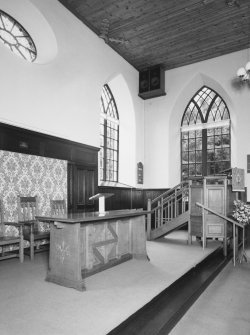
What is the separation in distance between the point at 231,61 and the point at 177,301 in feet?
25.4

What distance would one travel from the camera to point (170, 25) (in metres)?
7.41

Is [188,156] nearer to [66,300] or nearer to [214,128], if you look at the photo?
[214,128]

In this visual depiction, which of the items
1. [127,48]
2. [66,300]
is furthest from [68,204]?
[127,48]

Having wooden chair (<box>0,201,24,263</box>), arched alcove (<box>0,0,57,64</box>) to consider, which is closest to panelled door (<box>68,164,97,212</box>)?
wooden chair (<box>0,201,24,263</box>)

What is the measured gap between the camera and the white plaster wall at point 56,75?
18.1 feet

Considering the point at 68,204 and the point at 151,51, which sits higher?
the point at 151,51

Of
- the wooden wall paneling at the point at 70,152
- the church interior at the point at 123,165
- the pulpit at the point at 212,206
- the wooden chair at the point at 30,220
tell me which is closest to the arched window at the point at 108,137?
the church interior at the point at 123,165

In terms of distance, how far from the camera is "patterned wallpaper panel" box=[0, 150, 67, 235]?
17.2 ft

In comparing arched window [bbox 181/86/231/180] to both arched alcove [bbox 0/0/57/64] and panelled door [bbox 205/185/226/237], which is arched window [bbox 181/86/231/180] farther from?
arched alcove [bbox 0/0/57/64]

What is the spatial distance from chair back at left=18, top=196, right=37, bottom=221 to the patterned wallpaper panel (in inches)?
6.4

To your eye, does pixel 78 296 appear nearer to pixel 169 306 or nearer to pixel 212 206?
pixel 169 306

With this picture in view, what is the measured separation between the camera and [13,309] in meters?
2.91

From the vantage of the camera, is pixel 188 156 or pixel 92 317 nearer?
pixel 92 317

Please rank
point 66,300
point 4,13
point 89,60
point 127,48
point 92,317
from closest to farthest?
point 92,317, point 66,300, point 4,13, point 89,60, point 127,48
